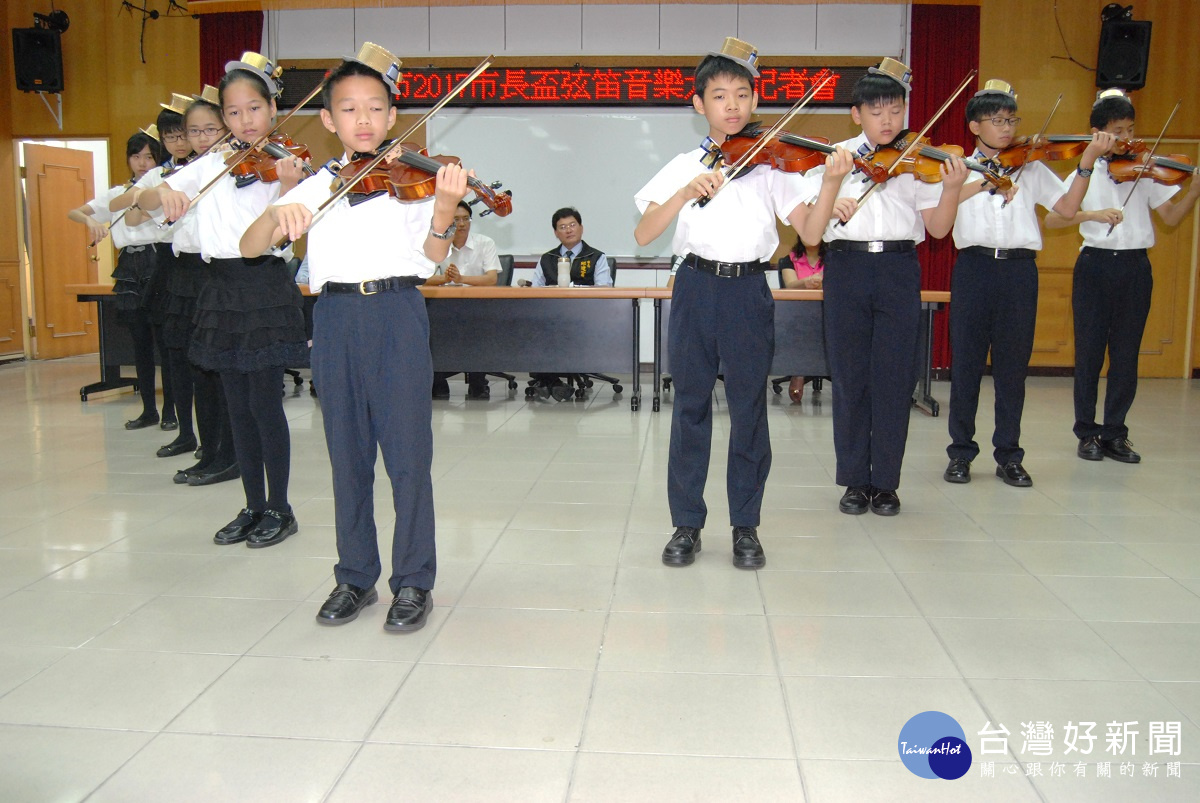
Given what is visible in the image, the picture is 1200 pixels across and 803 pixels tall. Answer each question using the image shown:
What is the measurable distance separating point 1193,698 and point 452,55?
704cm

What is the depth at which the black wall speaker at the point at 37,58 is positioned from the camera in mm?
7723

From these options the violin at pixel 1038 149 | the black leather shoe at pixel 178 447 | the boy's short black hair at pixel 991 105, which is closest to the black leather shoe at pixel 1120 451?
the violin at pixel 1038 149

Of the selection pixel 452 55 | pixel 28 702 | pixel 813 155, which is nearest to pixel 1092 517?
pixel 813 155

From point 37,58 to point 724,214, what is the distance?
7485 mm

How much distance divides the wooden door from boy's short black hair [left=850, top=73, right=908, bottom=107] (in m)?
7.77

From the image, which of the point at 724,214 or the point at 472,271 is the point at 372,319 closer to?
the point at 724,214

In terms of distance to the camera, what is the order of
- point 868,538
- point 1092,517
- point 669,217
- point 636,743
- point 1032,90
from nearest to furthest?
point 636,743 → point 669,217 → point 868,538 → point 1092,517 → point 1032,90

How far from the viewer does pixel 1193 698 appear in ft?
6.21

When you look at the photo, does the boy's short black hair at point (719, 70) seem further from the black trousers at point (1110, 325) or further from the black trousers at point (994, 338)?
the black trousers at point (1110, 325)

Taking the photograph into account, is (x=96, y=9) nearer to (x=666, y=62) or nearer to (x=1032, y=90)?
(x=666, y=62)

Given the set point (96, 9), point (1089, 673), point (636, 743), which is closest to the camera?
point (636, 743)

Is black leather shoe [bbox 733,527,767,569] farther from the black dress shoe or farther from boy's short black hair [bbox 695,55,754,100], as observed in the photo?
the black dress shoe

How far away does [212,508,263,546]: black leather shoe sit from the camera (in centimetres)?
293

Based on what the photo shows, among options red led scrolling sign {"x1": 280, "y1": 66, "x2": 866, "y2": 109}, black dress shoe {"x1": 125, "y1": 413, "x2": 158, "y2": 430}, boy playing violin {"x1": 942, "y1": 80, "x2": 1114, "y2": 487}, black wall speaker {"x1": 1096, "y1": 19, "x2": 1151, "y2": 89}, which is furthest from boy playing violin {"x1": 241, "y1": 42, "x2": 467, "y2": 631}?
black wall speaker {"x1": 1096, "y1": 19, "x2": 1151, "y2": 89}
